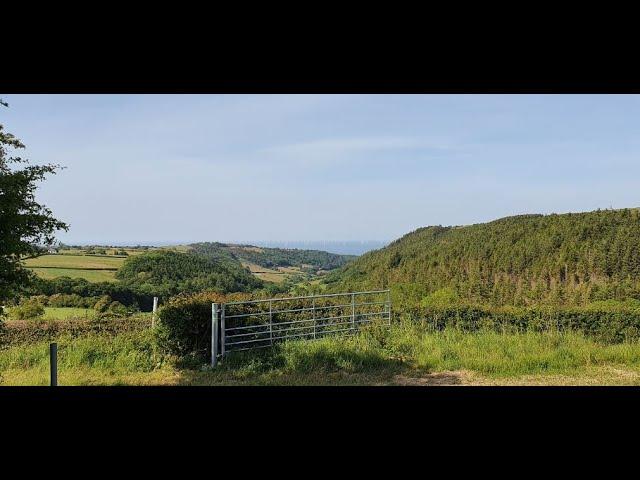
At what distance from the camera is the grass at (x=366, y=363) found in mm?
5027

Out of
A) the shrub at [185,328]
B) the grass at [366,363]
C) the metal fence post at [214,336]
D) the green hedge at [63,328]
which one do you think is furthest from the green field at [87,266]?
the metal fence post at [214,336]

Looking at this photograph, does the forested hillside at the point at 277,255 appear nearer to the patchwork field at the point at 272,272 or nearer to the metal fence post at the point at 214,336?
the patchwork field at the point at 272,272

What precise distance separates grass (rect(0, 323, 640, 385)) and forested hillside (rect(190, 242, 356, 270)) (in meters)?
8.01

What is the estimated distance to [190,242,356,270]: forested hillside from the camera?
49.2 feet

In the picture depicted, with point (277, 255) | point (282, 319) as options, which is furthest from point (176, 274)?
point (277, 255)

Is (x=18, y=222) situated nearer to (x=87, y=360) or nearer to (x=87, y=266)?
(x=87, y=360)

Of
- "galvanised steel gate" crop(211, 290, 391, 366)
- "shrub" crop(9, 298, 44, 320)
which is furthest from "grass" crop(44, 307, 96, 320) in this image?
"galvanised steel gate" crop(211, 290, 391, 366)

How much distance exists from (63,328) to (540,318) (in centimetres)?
943

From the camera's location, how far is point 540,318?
9789 millimetres

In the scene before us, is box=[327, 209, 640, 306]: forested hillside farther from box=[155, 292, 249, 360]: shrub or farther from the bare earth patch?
the bare earth patch
